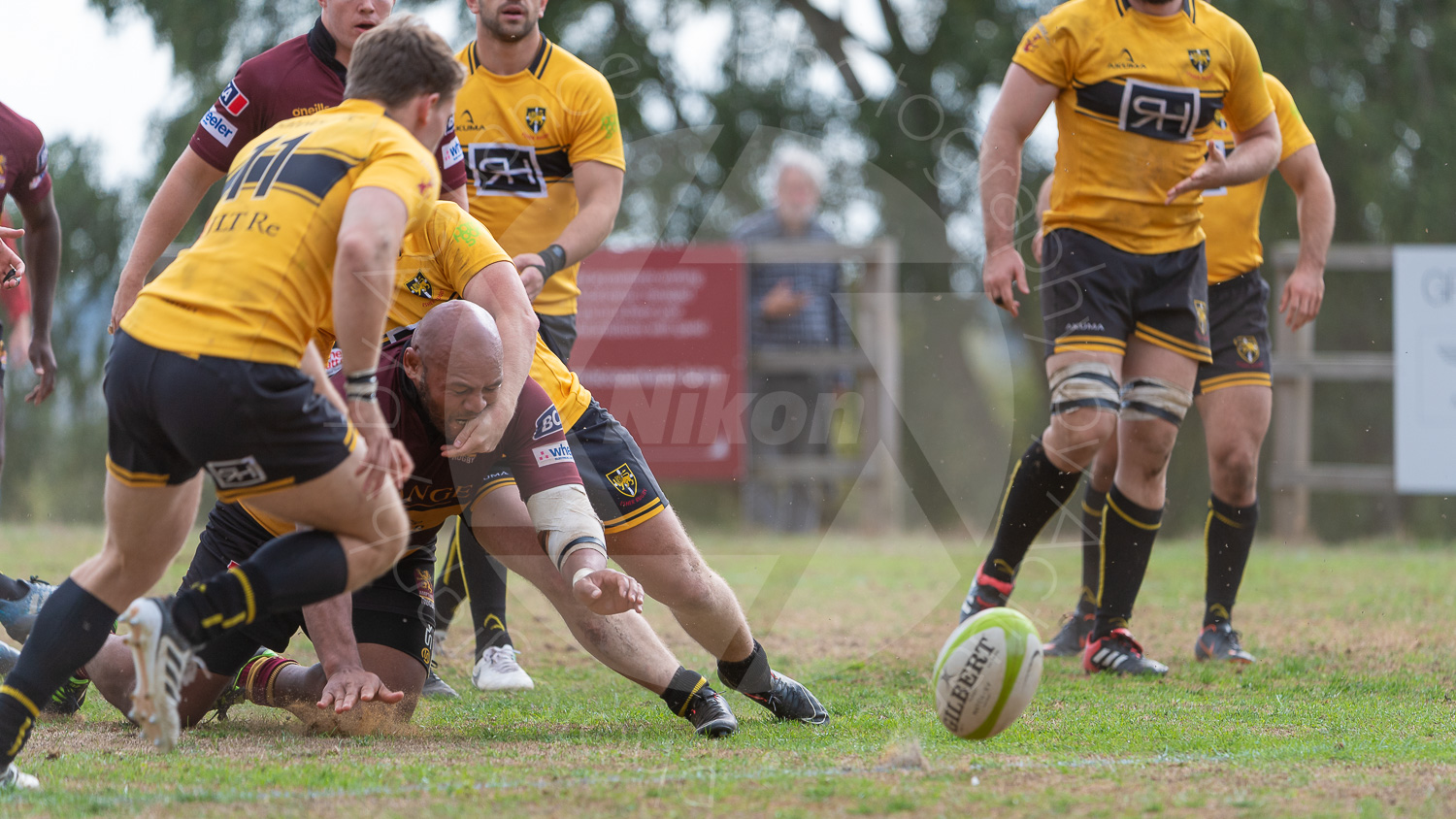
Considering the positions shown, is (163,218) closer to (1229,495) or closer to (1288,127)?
(1229,495)

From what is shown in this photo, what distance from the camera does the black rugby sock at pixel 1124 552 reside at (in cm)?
453

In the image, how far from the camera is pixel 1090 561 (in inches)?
203

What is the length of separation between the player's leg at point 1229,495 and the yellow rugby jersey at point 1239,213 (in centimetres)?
56

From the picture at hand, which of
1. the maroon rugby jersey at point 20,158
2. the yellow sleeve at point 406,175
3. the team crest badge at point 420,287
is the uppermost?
the yellow sleeve at point 406,175

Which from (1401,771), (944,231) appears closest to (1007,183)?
(1401,771)

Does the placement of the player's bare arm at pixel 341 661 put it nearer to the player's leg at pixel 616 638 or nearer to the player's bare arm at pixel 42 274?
the player's leg at pixel 616 638

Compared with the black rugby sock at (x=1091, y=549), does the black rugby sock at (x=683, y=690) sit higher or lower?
higher

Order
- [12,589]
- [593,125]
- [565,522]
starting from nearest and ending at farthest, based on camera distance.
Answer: [565,522]
[12,589]
[593,125]

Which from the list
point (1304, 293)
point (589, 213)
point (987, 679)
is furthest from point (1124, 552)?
point (589, 213)

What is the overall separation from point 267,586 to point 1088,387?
2703 millimetres

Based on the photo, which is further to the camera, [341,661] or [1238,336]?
[1238,336]

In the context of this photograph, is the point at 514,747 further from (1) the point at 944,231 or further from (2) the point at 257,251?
(1) the point at 944,231

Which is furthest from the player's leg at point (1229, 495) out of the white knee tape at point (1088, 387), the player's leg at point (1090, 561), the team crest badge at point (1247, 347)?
the white knee tape at point (1088, 387)

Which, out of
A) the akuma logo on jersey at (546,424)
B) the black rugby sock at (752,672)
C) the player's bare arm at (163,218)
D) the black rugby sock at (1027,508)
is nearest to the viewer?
the akuma logo on jersey at (546,424)
